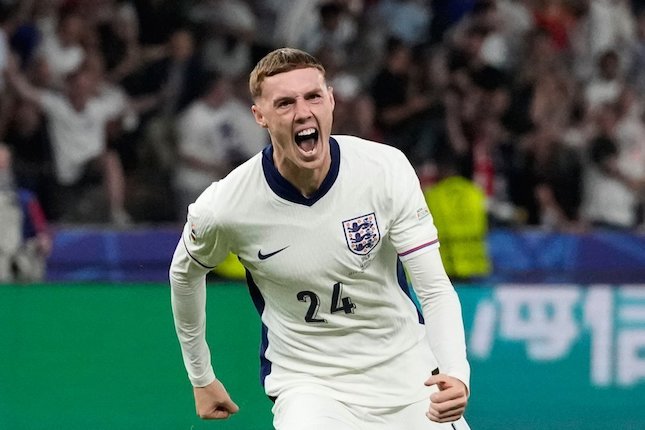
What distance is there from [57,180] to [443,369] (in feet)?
25.1

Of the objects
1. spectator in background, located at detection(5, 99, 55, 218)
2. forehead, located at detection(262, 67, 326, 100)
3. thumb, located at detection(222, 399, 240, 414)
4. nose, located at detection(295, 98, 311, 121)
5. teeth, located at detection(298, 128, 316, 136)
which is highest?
forehead, located at detection(262, 67, 326, 100)

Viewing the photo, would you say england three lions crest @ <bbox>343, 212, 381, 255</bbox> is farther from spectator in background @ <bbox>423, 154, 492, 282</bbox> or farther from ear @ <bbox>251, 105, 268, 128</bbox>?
spectator in background @ <bbox>423, 154, 492, 282</bbox>

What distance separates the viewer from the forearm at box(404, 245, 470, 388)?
15.3ft

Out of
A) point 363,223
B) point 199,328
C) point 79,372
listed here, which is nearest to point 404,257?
point 363,223

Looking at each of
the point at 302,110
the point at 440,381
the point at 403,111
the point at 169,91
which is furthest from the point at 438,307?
the point at 169,91

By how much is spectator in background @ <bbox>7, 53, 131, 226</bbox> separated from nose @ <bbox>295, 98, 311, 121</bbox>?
7120mm

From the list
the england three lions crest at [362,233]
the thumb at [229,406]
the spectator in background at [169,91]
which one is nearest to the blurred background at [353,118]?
the spectator in background at [169,91]

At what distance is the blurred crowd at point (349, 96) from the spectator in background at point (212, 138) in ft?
0.04

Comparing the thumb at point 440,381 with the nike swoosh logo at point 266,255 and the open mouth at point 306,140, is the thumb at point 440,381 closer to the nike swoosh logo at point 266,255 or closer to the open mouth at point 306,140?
the nike swoosh logo at point 266,255

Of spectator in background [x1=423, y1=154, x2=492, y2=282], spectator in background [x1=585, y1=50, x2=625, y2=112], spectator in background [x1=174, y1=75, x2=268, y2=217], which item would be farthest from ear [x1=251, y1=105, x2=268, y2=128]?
spectator in background [x1=585, y1=50, x2=625, y2=112]

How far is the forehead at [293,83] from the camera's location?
187 inches

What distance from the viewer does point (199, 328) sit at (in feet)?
17.3

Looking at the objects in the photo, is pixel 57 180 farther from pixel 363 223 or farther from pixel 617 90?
pixel 363 223

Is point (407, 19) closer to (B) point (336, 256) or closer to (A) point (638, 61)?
(A) point (638, 61)
